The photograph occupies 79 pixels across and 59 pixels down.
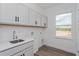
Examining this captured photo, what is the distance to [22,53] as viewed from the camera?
1.91 m

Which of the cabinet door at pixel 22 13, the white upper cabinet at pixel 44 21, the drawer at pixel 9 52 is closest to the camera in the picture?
the drawer at pixel 9 52

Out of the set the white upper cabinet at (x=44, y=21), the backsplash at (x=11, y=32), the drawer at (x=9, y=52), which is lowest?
the drawer at (x=9, y=52)

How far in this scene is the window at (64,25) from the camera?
3.19 meters

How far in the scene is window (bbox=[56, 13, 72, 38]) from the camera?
319 cm

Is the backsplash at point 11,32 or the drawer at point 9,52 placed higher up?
the backsplash at point 11,32

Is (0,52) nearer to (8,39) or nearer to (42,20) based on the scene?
(8,39)

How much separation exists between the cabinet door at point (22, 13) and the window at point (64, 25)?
5.74ft

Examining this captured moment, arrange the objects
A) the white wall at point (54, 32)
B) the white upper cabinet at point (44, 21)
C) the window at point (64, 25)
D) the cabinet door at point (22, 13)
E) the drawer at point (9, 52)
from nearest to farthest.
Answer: the drawer at point (9, 52) → the cabinet door at point (22, 13) → the white wall at point (54, 32) → the window at point (64, 25) → the white upper cabinet at point (44, 21)

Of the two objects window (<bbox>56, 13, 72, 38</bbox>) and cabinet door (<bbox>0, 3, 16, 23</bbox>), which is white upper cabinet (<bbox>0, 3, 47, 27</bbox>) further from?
window (<bbox>56, 13, 72, 38</bbox>)

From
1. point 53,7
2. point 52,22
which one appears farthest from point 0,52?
point 53,7

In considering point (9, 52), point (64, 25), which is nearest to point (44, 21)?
point (64, 25)

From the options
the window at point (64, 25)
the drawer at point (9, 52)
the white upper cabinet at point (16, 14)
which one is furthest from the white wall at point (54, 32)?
the drawer at point (9, 52)

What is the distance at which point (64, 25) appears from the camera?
11.1ft

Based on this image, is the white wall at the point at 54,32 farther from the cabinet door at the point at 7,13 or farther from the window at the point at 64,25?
the cabinet door at the point at 7,13
